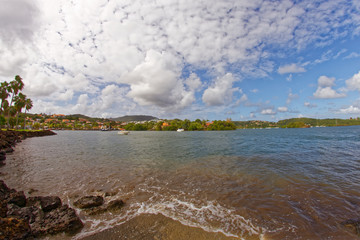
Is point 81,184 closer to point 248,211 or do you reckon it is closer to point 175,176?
point 175,176

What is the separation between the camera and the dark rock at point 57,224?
511 cm

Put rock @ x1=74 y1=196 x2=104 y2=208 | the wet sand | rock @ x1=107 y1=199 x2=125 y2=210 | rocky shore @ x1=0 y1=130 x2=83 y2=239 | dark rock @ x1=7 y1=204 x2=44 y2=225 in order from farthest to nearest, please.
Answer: rock @ x1=74 y1=196 x2=104 y2=208, rock @ x1=107 y1=199 x2=125 y2=210, dark rock @ x1=7 y1=204 x2=44 y2=225, the wet sand, rocky shore @ x1=0 y1=130 x2=83 y2=239

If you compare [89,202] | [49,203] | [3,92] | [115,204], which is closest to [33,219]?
[49,203]

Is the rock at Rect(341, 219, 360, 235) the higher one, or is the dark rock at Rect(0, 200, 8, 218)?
the dark rock at Rect(0, 200, 8, 218)

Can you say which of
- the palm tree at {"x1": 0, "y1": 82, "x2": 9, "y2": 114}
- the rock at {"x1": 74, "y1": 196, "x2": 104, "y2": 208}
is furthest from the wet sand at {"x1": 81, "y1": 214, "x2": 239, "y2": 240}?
the palm tree at {"x1": 0, "y1": 82, "x2": 9, "y2": 114}

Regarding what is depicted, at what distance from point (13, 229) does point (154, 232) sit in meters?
3.94

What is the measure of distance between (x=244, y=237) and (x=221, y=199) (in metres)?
2.78

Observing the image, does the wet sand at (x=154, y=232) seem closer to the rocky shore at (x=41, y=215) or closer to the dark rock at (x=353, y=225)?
the rocky shore at (x=41, y=215)

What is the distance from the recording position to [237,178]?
11227 millimetres

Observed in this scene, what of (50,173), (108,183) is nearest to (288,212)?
(108,183)

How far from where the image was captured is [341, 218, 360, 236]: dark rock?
5353 millimetres

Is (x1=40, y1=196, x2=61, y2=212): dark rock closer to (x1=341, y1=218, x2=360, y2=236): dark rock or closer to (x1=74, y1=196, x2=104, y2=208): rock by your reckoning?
(x1=74, y1=196, x2=104, y2=208): rock

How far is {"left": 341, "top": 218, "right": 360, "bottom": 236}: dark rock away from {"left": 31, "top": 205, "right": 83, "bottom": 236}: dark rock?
9576 mm

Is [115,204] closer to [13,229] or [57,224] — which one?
[57,224]
